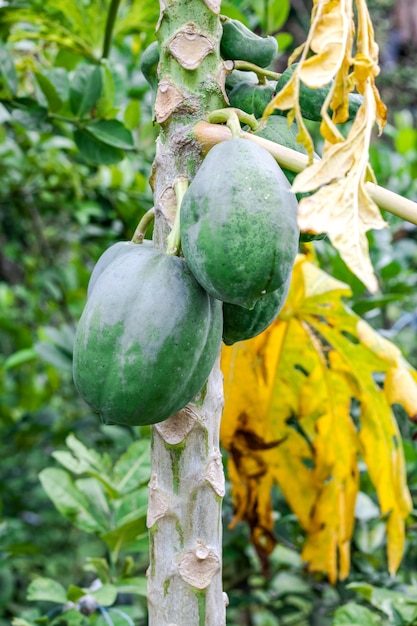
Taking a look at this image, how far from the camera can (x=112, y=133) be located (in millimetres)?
1302

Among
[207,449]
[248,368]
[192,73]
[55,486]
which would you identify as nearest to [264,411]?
[248,368]

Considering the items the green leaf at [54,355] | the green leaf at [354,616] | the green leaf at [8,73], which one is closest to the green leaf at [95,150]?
the green leaf at [8,73]

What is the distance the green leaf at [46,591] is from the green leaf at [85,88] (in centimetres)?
79

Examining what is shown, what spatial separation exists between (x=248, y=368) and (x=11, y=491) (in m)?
1.15

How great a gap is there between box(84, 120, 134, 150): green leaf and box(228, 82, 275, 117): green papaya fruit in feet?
1.76

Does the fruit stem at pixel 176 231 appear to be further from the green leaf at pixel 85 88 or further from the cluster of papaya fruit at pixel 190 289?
the green leaf at pixel 85 88

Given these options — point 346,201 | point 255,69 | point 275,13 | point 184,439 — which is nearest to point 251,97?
point 255,69

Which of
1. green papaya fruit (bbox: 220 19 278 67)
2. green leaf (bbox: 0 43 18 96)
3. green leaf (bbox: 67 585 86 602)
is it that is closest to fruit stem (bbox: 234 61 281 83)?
green papaya fruit (bbox: 220 19 278 67)

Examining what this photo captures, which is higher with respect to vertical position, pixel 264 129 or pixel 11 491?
pixel 264 129

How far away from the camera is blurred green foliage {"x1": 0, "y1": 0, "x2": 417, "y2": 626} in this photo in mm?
1184

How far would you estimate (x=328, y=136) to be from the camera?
2.04 feet

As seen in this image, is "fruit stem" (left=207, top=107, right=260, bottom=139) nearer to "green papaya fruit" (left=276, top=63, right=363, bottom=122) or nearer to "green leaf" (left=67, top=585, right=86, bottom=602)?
"green papaya fruit" (left=276, top=63, right=363, bottom=122)

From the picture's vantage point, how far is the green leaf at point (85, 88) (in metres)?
1.27

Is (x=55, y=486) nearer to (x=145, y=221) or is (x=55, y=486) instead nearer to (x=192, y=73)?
(x=145, y=221)
